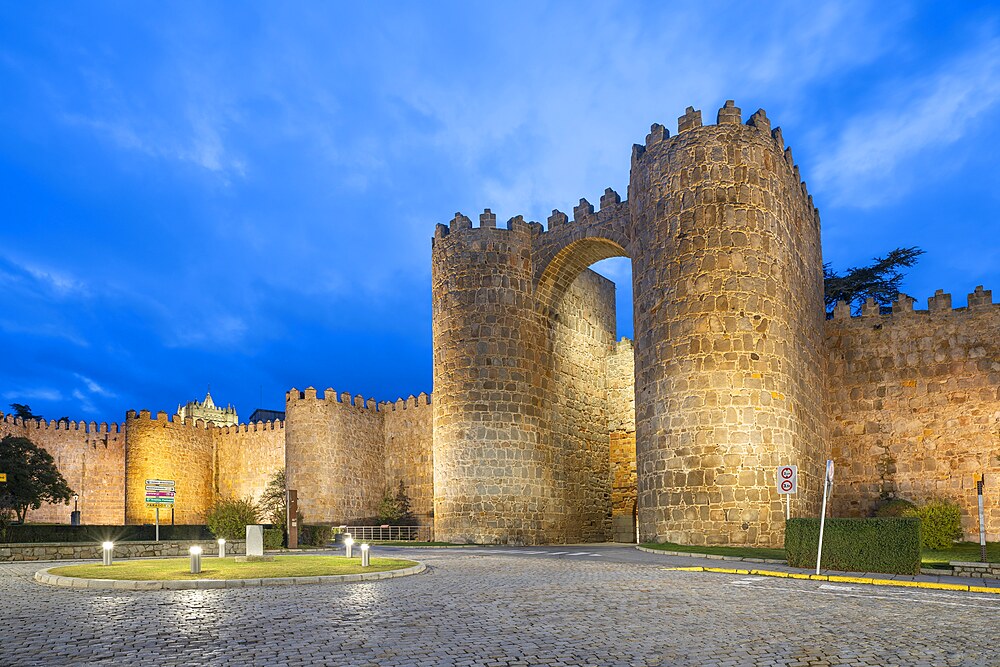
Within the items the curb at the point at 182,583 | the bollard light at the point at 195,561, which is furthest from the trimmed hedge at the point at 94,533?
the curb at the point at 182,583

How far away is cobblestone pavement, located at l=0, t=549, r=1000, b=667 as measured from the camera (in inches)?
260

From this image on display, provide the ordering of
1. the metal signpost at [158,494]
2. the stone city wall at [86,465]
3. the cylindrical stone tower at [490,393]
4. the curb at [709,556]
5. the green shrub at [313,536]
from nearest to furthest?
the curb at [709,556]
the metal signpost at [158,494]
the green shrub at [313,536]
the cylindrical stone tower at [490,393]
the stone city wall at [86,465]

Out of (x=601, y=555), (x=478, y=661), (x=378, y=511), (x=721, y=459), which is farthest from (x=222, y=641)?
(x=378, y=511)

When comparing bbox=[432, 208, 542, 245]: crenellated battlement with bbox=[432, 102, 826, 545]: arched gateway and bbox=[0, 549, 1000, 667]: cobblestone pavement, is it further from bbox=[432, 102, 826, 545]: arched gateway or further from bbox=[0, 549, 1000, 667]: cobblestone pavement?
bbox=[0, 549, 1000, 667]: cobblestone pavement

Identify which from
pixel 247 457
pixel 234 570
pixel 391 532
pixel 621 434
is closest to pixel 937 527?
pixel 621 434

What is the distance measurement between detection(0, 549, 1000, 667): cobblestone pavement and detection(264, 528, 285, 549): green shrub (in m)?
11.6

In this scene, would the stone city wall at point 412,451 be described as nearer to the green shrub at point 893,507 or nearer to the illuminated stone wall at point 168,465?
the illuminated stone wall at point 168,465

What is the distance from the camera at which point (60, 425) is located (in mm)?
49500

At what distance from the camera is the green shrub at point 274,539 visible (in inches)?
944

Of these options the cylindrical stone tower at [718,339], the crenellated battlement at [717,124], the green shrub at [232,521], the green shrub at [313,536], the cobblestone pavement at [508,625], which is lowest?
the green shrub at [313,536]

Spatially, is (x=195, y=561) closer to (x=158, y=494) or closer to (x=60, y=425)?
(x=158, y=494)

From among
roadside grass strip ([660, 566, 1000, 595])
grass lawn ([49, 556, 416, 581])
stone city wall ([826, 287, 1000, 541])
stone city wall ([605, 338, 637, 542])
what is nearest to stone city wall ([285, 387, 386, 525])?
stone city wall ([605, 338, 637, 542])

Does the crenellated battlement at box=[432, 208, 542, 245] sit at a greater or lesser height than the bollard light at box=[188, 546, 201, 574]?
greater

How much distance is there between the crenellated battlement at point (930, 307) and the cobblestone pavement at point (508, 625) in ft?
53.5
